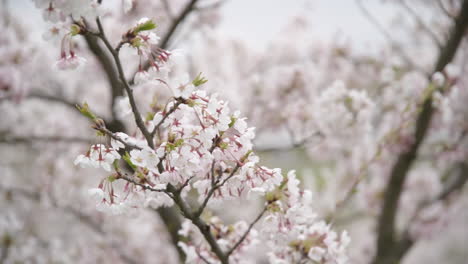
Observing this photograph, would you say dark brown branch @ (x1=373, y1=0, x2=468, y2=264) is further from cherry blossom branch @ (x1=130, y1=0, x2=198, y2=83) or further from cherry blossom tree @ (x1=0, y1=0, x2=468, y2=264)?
cherry blossom branch @ (x1=130, y1=0, x2=198, y2=83)

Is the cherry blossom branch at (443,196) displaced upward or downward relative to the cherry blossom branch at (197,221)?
upward

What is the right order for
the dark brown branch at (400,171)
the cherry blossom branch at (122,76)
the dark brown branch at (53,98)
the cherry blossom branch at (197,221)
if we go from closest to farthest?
the cherry blossom branch at (122,76) → the cherry blossom branch at (197,221) → the dark brown branch at (400,171) → the dark brown branch at (53,98)

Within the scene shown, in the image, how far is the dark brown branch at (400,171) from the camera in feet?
7.20

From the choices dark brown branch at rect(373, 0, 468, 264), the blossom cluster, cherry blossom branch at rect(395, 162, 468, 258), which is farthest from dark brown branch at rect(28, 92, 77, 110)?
cherry blossom branch at rect(395, 162, 468, 258)

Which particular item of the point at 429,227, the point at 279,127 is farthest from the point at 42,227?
the point at 429,227

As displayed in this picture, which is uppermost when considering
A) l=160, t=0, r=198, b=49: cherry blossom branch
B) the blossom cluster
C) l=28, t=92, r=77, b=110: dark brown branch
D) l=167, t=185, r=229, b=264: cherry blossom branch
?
l=160, t=0, r=198, b=49: cherry blossom branch

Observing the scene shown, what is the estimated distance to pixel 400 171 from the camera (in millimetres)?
2605

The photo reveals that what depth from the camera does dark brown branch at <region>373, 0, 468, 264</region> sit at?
2195 millimetres

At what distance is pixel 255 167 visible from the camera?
87 cm

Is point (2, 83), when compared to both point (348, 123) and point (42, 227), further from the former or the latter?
point (42, 227)

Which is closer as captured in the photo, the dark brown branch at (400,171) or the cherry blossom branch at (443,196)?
the dark brown branch at (400,171)

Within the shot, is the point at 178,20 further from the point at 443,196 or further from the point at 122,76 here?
the point at 443,196

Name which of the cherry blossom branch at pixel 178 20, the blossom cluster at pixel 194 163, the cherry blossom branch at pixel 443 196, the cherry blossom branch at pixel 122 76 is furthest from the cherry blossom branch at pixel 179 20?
the cherry blossom branch at pixel 443 196

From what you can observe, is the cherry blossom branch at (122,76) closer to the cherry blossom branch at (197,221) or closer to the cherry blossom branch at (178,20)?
the cherry blossom branch at (197,221)
